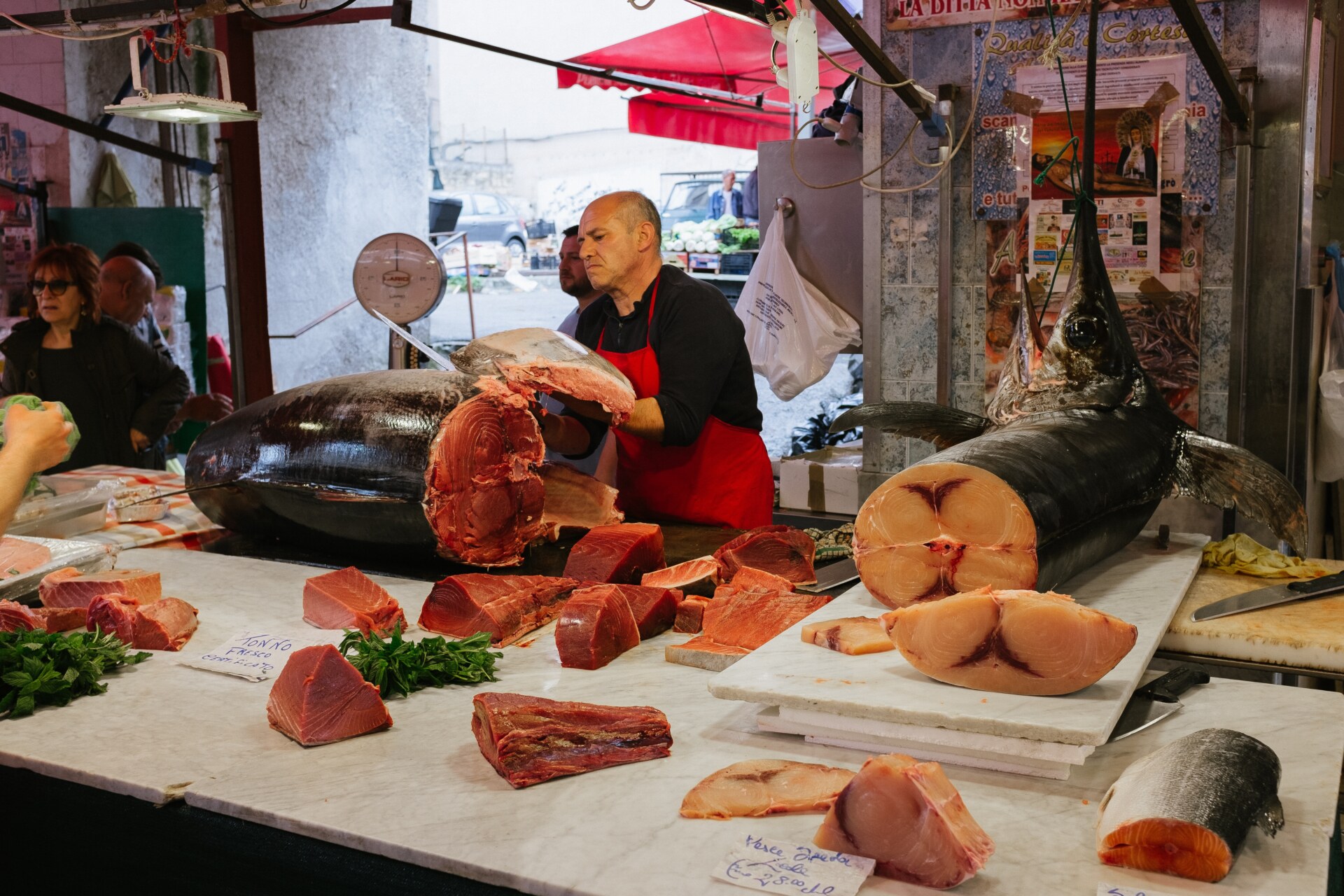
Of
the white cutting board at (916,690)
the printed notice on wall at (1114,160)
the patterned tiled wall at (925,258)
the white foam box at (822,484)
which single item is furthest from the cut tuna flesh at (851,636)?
the white foam box at (822,484)

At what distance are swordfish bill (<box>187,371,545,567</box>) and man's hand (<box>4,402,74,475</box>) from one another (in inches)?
34.2

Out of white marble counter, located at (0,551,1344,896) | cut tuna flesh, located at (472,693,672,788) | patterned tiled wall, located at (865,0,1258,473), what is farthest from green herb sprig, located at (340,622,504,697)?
patterned tiled wall, located at (865,0,1258,473)

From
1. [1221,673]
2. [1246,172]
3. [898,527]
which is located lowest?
[1221,673]

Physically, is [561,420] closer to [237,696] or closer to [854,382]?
[237,696]


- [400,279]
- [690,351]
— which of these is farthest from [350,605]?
[400,279]

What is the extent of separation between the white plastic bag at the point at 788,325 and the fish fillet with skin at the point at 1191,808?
4.53m

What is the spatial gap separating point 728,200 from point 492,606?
11.0 metres

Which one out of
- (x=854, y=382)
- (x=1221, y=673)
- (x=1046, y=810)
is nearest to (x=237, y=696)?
(x=1046, y=810)

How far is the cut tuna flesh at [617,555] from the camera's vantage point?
3055mm

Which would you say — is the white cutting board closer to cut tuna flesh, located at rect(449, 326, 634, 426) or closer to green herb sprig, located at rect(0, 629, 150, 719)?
cut tuna flesh, located at rect(449, 326, 634, 426)

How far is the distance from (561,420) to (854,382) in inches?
348

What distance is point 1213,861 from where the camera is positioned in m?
1.50

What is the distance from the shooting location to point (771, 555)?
3.07m

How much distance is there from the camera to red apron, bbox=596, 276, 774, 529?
4.12 meters
